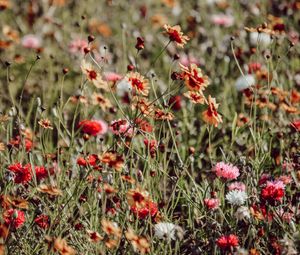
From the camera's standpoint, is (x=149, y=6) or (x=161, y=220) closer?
(x=161, y=220)

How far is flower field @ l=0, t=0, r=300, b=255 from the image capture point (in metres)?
1.79

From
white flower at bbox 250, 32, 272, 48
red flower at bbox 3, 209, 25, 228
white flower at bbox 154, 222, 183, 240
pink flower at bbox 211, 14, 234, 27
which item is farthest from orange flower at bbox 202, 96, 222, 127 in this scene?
pink flower at bbox 211, 14, 234, 27

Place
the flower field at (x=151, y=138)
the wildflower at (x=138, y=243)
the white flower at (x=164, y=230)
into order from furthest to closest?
the flower field at (x=151, y=138), the white flower at (x=164, y=230), the wildflower at (x=138, y=243)

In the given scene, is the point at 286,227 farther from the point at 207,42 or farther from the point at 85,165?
the point at 207,42

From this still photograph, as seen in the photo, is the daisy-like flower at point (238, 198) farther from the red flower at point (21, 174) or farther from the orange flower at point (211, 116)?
the red flower at point (21, 174)

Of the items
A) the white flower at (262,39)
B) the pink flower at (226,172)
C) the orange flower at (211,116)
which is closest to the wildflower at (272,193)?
the pink flower at (226,172)

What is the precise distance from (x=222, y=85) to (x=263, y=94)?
0.62 meters

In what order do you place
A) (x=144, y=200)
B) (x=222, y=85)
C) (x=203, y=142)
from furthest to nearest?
(x=222, y=85)
(x=203, y=142)
(x=144, y=200)

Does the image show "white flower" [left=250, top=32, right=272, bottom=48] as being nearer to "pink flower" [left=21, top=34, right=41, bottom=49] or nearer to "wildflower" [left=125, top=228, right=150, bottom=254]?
"pink flower" [left=21, top=34, right=41, bottom=49]

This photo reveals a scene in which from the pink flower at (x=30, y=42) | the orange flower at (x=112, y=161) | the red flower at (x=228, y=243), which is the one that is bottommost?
the pink flower at (x=30, y=42)

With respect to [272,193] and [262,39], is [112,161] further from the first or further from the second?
[262,39]

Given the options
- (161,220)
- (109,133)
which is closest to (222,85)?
(109,133)

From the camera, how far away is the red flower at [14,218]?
1654 mm

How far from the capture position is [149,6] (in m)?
4.40
